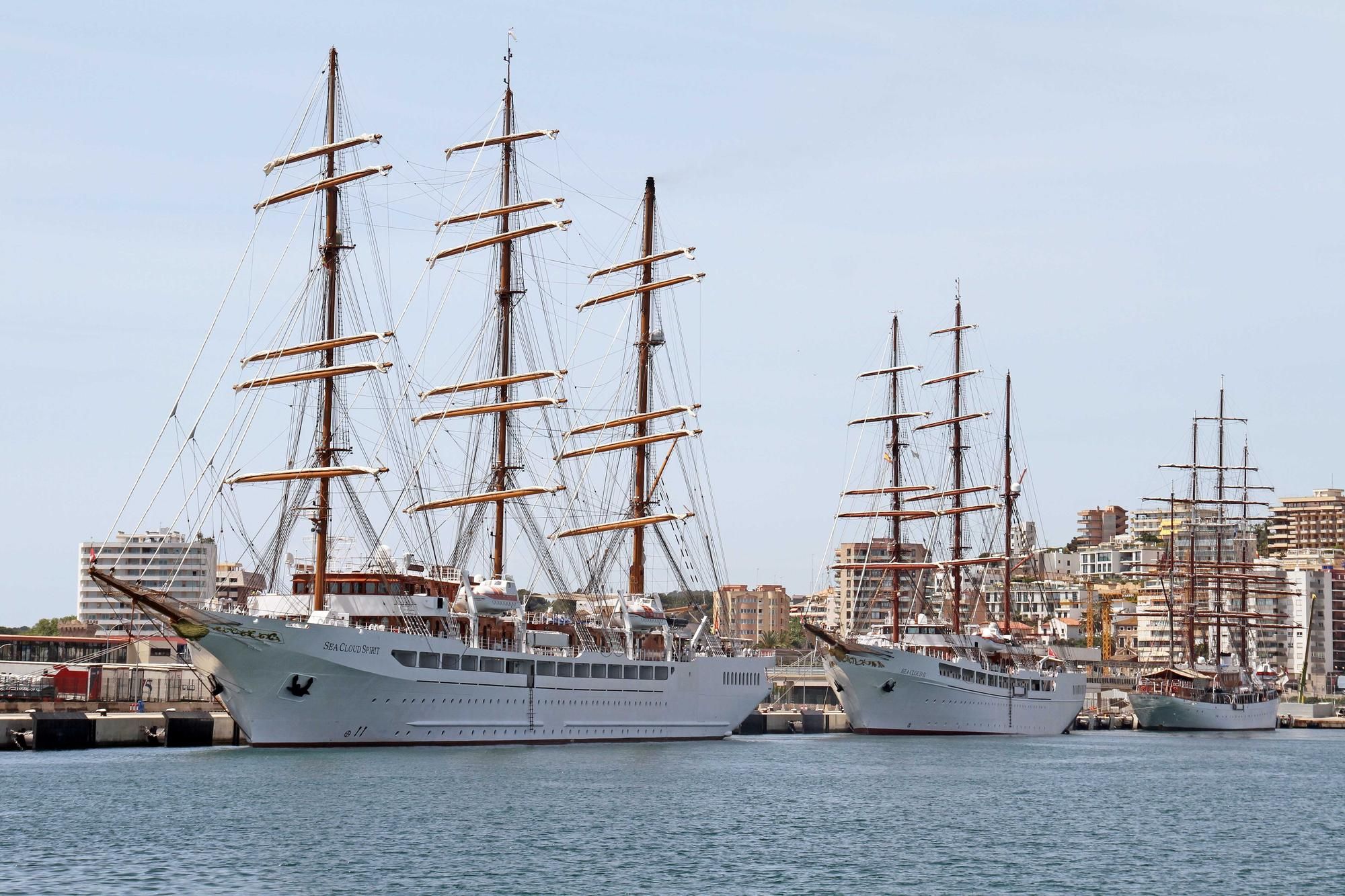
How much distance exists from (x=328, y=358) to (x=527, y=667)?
15.8 meters

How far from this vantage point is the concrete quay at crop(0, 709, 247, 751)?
63.1 metres

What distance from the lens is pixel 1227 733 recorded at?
12656 cm

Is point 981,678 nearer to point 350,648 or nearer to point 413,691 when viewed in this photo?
point 413,691

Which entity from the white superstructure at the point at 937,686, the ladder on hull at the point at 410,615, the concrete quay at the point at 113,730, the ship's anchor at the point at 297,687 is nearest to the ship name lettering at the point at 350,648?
the ship's anchor at the point at 297,687

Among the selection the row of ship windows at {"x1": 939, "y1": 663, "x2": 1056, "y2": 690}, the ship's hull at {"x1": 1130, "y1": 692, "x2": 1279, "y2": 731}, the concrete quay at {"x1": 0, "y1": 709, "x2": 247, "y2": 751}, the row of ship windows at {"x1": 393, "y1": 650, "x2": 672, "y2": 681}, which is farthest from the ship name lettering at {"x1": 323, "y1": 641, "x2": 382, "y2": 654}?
the ship's hull at {"x1": 1130, "y1": 692, "x2": 1279, "y2": 731}

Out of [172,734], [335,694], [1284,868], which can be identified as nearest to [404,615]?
[335,694]

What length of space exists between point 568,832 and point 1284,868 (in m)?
18.0

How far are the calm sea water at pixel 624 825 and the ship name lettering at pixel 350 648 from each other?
374 cm

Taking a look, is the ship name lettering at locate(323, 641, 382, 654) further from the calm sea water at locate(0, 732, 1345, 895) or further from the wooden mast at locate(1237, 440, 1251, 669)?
the wooden mast at locate(1237, 440, 1251, 669)

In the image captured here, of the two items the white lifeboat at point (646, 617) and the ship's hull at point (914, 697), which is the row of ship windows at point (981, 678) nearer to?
the ship's hull at point (914, 697)

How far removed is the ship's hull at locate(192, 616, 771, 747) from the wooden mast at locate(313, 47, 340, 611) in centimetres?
434

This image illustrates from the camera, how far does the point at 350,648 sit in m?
61.5

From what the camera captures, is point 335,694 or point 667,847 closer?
point 667,847

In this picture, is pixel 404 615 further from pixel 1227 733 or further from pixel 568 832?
pixel 1227 733
